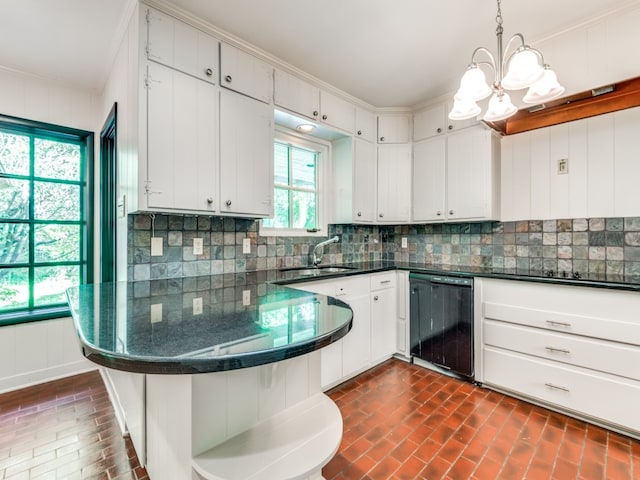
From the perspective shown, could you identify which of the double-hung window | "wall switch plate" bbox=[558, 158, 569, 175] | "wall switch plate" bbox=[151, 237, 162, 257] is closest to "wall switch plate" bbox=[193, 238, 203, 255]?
"wall switch plate" bbox=[151, 237, 162, 257]

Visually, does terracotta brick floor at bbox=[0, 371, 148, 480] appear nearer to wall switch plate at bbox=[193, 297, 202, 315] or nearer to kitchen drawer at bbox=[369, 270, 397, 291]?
wall switch plate at bbox=[193, 297, 202, 315]

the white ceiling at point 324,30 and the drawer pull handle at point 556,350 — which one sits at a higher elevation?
the white ceiling at point 324,30

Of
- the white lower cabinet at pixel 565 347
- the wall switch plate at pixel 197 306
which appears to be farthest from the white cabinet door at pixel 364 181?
the wall switch plate at pixel 197 306

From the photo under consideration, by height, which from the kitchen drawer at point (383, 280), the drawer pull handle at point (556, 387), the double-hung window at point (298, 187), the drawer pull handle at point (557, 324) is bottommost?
the drawer pull handle at point (556, 387)

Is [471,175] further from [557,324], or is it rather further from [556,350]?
[556,350]

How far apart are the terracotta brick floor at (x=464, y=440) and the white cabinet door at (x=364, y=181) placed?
158 cm

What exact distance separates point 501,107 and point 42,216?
3.60 m

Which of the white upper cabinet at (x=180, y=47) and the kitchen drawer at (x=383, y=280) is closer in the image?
the white upper cabinet at (x=180, y=47)

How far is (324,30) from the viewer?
201 centimetres

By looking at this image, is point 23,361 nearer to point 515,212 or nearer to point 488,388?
point 488,388

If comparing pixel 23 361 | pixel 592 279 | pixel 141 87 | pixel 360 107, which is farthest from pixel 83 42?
→ pixel 592 279

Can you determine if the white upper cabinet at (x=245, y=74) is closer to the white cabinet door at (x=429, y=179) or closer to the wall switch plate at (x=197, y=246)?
the wall switch plate at (x=197, y=246)

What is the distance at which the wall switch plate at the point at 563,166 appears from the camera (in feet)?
7.76

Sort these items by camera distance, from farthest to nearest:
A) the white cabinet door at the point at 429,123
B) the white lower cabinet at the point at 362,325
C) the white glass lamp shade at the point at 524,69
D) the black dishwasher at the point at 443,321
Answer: the white cabinet door at the point at 429,123, the black dishwasher at the point at 443,321, the white lower cabinet at the point at 362,325, the white glass lamp shade at the point at 524,69
